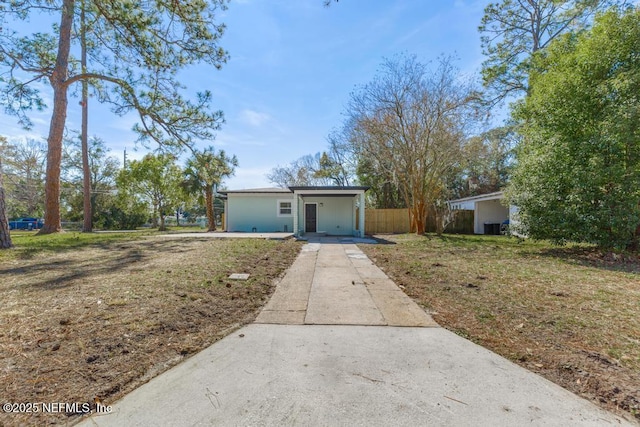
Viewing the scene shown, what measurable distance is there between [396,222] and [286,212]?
7079 millimetres

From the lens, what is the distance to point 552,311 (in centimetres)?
350

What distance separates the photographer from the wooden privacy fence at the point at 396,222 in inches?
712

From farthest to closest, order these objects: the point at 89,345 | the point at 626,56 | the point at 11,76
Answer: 1. the point at 11,76
2. the point at 626,56
3. the point at 89,345

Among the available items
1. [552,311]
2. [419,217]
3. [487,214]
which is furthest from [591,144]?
[487,214]

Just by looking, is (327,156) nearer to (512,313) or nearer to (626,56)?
(626,56)

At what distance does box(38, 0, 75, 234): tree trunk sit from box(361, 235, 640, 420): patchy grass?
12.9 metres

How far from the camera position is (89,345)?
97.3 inches

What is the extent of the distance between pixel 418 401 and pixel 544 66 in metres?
12.1

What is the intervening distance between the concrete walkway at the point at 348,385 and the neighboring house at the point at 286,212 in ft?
44.0

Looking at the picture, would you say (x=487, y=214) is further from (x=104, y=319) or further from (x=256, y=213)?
(x=104, y=319)

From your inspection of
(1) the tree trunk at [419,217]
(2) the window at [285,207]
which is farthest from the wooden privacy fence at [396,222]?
(2) the window at [285,207]

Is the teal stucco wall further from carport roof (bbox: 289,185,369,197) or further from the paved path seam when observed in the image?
the paved path seam

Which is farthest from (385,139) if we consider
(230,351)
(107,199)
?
(107,199)

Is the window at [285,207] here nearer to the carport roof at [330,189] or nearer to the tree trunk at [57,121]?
the carport roof at [330,189]
